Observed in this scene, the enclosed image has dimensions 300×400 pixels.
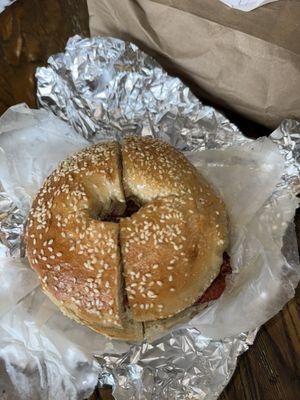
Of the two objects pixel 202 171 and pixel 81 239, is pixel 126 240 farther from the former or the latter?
pixel 202 171

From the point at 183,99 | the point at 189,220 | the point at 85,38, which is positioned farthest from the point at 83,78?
the point at 189,220

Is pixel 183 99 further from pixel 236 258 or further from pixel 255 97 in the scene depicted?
pixel 236 258

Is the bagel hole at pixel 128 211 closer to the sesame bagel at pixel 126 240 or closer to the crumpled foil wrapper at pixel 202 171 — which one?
the sesame bagel at pixel 126 240

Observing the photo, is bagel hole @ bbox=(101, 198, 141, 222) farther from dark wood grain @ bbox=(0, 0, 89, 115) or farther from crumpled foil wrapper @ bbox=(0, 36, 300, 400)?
dark wood grain @ bbox=(0, 0, 89, 115)

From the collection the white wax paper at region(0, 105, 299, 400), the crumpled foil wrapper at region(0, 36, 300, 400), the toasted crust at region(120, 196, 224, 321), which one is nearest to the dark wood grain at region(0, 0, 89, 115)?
the crumpled foil wrapper at region(0, 36, 300, 400)

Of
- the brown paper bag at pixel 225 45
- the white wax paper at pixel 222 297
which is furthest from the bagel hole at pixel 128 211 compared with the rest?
the brown paper bag at pixel 225 45

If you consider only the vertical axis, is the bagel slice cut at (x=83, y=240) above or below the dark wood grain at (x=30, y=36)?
below
